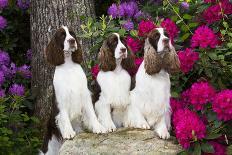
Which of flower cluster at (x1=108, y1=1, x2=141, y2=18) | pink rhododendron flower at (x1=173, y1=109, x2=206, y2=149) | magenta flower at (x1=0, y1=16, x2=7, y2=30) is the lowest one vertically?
pink rhododendron flower at (x1=173, y1=109, x2=206, y2=149)

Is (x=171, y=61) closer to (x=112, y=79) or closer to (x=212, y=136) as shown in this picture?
(x=112, y=79)

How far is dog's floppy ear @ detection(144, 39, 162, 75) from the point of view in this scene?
518 cm

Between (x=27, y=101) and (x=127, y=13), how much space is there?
1692mm

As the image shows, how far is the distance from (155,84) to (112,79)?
1.28 ft

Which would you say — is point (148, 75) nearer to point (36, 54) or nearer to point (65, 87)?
point (65, 87)

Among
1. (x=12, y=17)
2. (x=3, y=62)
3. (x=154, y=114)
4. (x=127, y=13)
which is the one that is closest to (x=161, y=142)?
(x=154, y=114)

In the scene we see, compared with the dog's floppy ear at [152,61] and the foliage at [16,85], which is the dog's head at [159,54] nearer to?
the dog's floppy ear at [152,61]

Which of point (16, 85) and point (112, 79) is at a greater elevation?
point (112, 79)

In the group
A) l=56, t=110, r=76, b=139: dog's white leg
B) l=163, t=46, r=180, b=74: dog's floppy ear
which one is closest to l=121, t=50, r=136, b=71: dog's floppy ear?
l=163, t=46, r=180, b=74: dog's floppy ear

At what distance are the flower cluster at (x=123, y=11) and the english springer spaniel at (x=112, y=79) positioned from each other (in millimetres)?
1539

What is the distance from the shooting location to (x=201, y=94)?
5074mm

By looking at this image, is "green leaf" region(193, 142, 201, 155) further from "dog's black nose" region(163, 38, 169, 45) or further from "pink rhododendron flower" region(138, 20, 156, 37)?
"pink rhododendron flower" region(138, 20, 156, 37)

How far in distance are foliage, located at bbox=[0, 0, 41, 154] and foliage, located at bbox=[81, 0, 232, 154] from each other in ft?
4.78

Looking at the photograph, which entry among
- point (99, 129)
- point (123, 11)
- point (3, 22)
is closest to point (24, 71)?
point (3, 22)
